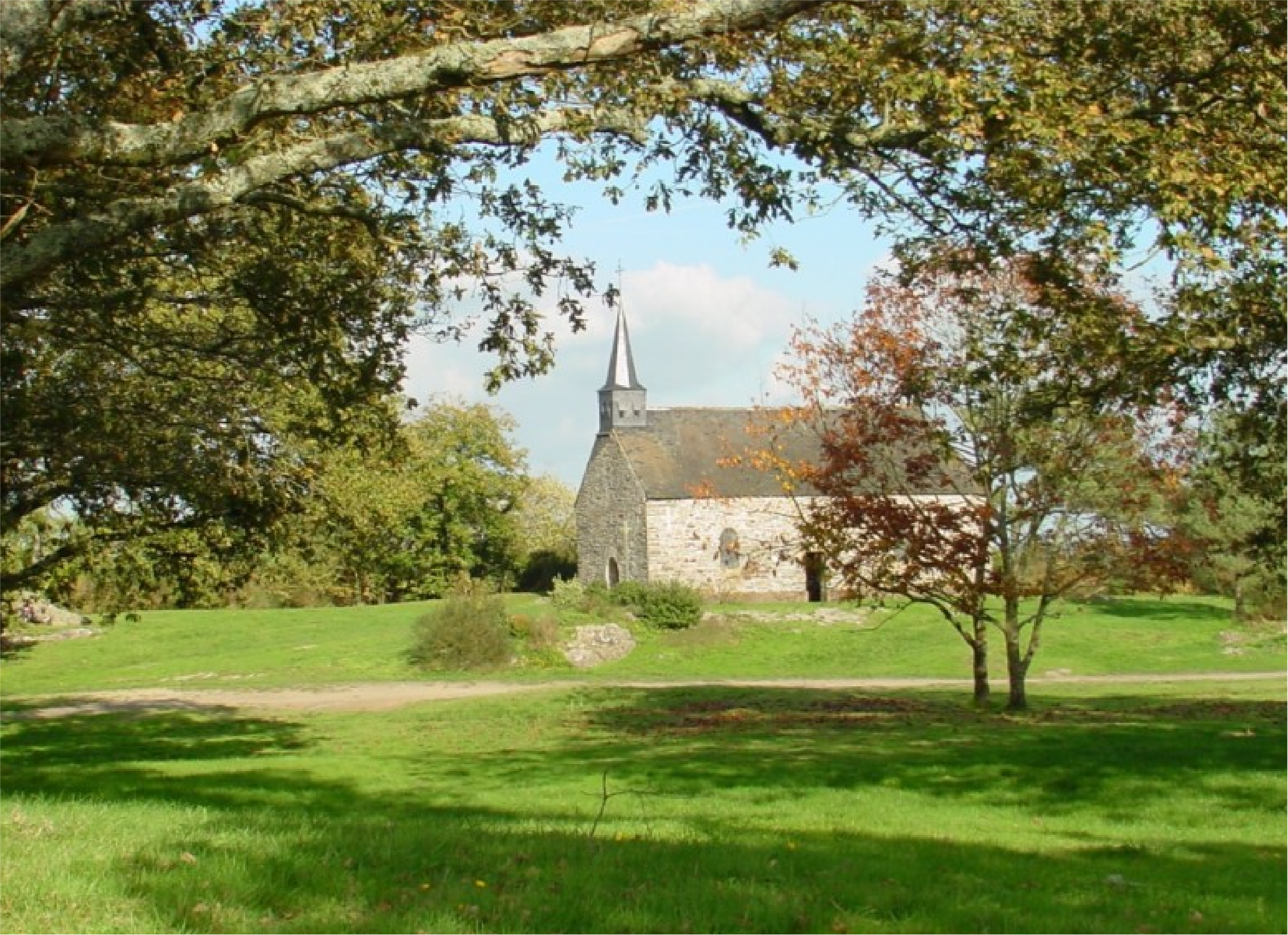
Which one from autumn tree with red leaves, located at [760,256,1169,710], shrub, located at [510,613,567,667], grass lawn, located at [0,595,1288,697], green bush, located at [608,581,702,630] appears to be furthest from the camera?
green bush, located at [608,581,702,630]

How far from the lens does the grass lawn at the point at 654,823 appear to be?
218 inches

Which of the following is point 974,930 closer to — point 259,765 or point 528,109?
point 528,109

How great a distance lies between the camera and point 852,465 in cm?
2147

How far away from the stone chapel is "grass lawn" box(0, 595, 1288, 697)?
9356mm

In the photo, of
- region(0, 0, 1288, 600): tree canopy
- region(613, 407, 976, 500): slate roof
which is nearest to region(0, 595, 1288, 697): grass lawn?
region(613, 407, 976, 500): slate roof

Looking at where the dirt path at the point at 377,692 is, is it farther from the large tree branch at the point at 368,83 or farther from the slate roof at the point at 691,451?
the slate roof at the point at 691,451

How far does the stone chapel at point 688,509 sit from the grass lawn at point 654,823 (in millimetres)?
30892

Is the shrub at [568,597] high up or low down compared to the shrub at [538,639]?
up

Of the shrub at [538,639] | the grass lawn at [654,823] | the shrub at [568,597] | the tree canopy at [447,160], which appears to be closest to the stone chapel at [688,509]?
the shrub at [568,597]

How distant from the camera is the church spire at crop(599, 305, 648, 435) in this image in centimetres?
6053

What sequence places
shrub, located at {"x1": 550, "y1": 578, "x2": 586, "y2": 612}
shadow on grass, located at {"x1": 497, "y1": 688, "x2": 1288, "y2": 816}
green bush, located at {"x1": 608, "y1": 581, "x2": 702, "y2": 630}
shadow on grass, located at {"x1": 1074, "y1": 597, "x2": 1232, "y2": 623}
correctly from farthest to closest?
shadow on grass, located at {"x1": 1074, "y1": 597, "x2": 1232, "y2": 623} < shrub, located at {"x1": 550, "y1": 578, "x2": 586, "y2": 612} < green bush, located at {"x1": 608, "y1": 581, "x2": 702, "y2": 630} < shadow on grass, located at {"x1": 497, "y1": 688, "x2": 1288, "y2": 816}

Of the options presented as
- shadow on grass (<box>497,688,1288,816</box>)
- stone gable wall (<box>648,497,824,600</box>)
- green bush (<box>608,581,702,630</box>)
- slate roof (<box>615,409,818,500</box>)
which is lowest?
shadow on grass (<box>497,688,1288,816</box>)

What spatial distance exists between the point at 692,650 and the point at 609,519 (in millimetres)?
20577

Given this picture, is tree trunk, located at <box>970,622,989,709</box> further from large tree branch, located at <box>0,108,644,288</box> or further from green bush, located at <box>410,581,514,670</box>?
large tree branch, located at <box>0,108,644,288</box>
